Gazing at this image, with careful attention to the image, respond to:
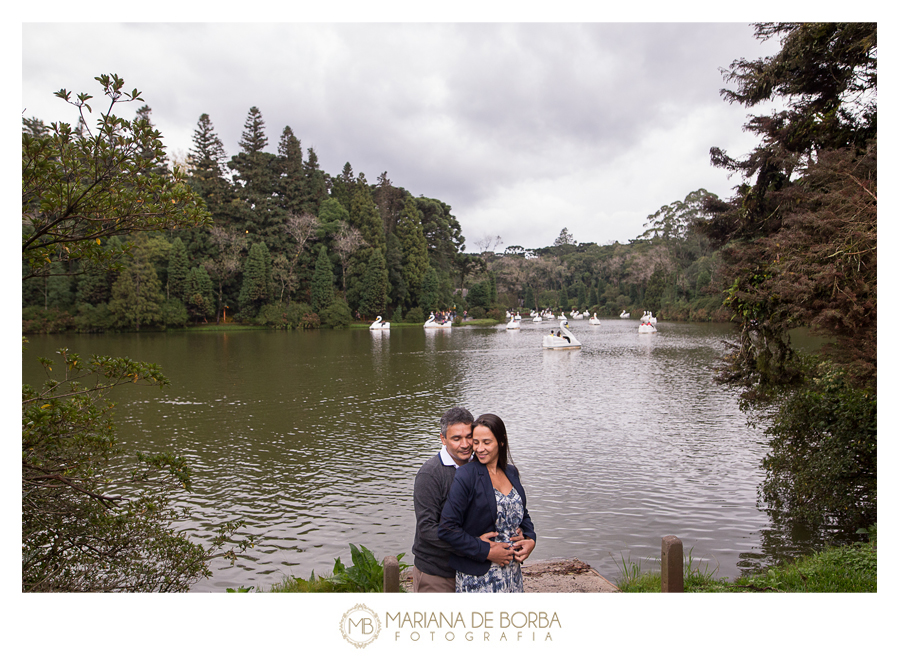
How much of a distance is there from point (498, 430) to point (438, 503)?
1.37ft

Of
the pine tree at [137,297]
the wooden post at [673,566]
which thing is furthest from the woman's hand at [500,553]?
the pine tree at [137,297]

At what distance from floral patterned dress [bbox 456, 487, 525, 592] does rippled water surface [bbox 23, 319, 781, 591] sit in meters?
2.62

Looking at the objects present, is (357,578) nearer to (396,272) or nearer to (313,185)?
(396,272)

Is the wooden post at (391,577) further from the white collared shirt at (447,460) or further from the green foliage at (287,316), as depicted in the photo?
the green foliage at (287,316)

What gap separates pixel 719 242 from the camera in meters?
7.58

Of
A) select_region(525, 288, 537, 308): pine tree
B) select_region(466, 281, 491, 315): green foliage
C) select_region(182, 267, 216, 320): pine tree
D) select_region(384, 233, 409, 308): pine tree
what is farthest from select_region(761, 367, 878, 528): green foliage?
select_region(525, 288, 537, 308): pine tree

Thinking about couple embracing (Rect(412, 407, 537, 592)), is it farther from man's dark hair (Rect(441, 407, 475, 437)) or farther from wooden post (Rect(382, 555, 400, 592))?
wooden post (Rect(382, 555, 400, 592))

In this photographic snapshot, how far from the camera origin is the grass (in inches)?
142

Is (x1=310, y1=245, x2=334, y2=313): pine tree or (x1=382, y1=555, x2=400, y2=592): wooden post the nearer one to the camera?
(x1=382, y1=555, x2=400, y2=592): wooden post

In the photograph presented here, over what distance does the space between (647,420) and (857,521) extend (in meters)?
5.27

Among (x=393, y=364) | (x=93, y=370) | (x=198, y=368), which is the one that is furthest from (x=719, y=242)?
(x=198, y=368)

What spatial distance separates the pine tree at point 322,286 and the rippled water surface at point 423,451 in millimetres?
22392

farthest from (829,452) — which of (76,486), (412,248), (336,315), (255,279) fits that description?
(412,248)
